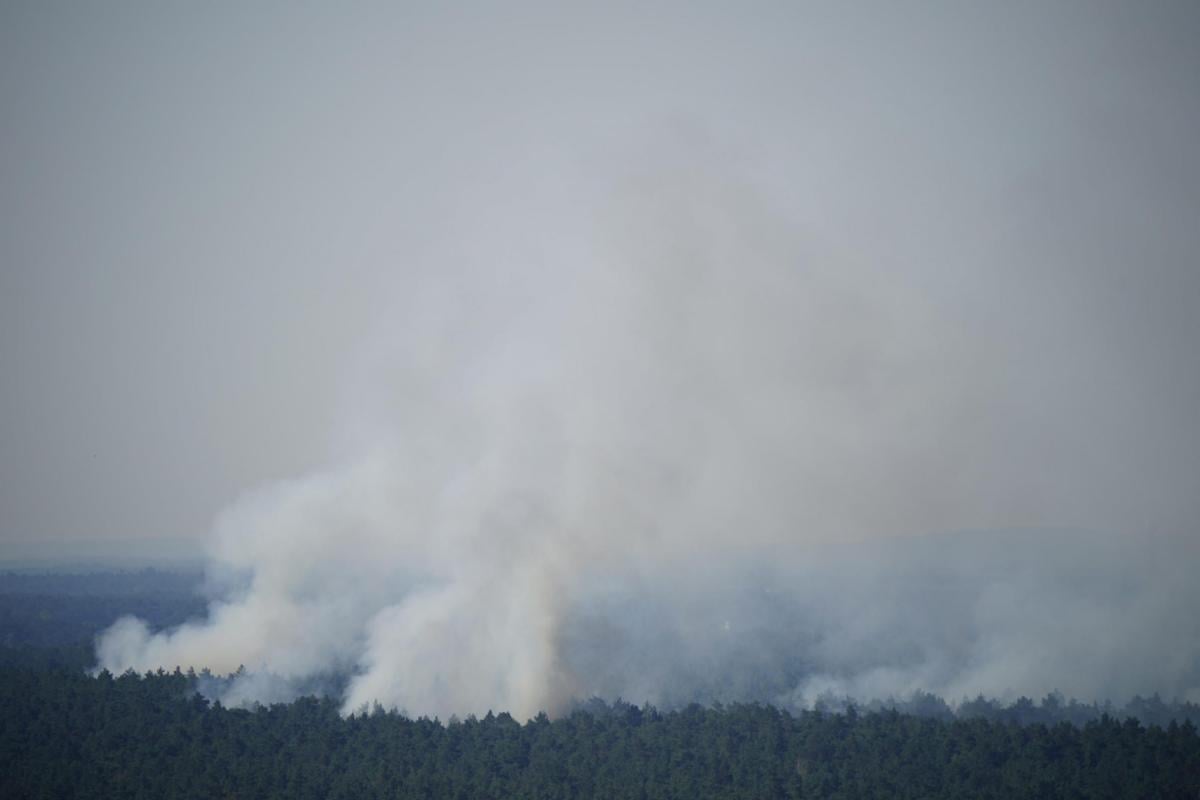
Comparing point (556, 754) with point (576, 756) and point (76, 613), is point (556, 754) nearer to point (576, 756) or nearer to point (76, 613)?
point (576, 756)

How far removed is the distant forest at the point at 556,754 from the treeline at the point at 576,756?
0.38 ft

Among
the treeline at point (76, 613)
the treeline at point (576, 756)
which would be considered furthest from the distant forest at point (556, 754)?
the treeline at point (76, 613)

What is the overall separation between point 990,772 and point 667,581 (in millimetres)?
97675

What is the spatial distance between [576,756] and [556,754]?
3.95ft

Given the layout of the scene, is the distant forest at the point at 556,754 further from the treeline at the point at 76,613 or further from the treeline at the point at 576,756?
the treeline at the point at 76,613

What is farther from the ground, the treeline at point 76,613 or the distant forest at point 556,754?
the treeline at point 76,613

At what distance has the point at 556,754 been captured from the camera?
196 ft

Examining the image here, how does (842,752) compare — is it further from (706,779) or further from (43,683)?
(43,683)

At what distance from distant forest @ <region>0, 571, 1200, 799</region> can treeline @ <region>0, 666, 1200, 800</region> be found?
11cm

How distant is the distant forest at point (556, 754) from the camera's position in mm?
54375

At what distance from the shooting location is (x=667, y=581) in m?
152

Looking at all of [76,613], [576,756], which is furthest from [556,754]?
[76,613]

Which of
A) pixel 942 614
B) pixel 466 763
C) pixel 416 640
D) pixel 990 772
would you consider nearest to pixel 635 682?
pixel 416 640

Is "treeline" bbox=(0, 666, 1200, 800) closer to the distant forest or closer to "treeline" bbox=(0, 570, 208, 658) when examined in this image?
the distant forest
